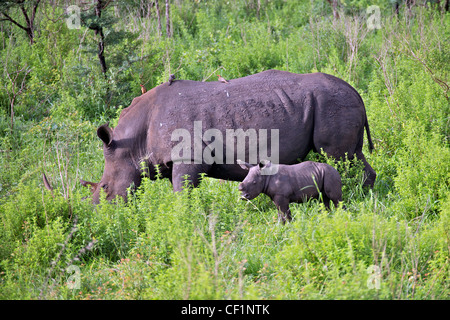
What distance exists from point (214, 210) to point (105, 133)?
136 cm

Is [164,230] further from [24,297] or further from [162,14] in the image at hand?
[162,14]

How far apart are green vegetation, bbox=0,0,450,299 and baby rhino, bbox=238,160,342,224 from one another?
0.17 meters

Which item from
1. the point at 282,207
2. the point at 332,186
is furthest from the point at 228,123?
the point at 332,186

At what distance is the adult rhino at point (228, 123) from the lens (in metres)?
5.39

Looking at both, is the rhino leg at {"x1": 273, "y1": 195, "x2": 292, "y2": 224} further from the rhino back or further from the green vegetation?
the rhino back

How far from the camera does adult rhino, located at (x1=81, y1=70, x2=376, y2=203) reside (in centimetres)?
539

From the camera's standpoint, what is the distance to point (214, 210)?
16.5 feet

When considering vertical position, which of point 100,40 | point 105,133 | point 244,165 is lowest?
point 244,165

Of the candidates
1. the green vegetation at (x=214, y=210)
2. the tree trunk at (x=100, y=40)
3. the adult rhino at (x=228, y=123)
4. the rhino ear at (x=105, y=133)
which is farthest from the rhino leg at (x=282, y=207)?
the tree trunk at (x=100, y=40)

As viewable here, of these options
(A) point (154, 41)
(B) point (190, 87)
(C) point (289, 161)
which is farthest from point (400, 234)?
(A) point (154, 41)

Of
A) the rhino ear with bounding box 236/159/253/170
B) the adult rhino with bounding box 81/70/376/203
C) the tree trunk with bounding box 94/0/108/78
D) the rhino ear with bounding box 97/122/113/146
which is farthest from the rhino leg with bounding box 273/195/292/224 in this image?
the tree trunk with bounding box 94/0/108/78

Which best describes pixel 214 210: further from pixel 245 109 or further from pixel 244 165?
pixel 245 109

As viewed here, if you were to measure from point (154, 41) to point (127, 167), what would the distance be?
563 centimetres

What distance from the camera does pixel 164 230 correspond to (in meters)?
4.54
